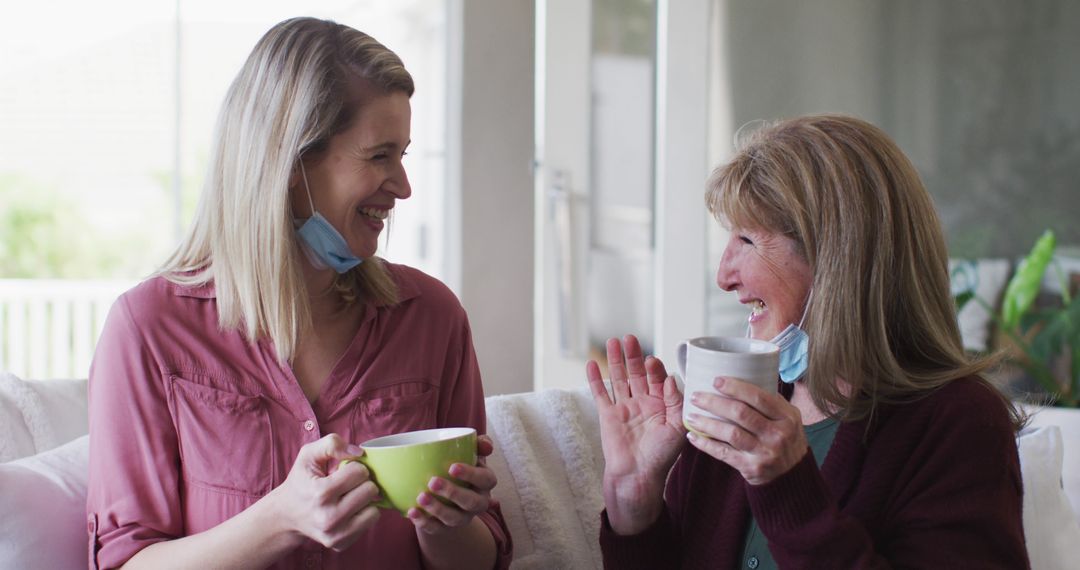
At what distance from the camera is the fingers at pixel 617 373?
128cm

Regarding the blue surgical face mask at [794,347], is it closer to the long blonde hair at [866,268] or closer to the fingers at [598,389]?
the long blonde hair at [866,268]

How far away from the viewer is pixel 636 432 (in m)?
1.27

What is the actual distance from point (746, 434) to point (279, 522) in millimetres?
544

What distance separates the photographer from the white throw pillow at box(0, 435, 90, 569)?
3.95 feet

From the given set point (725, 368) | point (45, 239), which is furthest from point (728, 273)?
point (45, 239)

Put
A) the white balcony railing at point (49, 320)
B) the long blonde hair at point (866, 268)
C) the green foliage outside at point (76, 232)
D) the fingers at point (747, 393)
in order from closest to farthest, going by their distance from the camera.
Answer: the fingers at point (747, 393), the long blonde hair at point (866, 268), the green foliage outside at point (76, 232), the white balcony railing at point (49, 320)

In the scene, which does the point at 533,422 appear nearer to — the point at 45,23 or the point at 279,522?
the point at 279,522

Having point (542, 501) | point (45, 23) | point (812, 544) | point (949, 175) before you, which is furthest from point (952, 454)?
point (45, 23)

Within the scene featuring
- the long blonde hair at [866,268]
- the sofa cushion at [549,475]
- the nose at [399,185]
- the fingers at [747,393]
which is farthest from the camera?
the sofa cushion at [549,475]

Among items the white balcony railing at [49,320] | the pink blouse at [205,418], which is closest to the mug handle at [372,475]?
the pink blouse at [205,418]

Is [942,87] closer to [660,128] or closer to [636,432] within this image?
[660,128]

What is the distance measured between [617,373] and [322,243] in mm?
457

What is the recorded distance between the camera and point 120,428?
1221mm

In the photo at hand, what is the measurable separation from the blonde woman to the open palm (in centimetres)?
18
